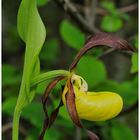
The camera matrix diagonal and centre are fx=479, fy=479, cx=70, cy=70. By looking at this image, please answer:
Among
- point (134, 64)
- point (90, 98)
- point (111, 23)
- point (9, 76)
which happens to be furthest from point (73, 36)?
point (90, 98)

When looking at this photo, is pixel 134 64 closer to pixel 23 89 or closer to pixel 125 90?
pixel 125 90

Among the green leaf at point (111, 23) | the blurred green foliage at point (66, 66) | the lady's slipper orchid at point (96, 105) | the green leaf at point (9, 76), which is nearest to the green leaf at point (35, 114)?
the blurred green foliage at point (66, 66)

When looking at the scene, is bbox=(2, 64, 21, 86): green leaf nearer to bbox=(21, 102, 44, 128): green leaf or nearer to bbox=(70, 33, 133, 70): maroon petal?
bbox=(21, 102, 44, 128): green leaf

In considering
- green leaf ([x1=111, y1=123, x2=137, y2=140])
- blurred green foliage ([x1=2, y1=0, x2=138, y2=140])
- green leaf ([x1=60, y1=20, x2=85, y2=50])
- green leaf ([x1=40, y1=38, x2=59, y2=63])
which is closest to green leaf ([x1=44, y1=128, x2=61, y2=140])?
blurred green foliage ([x1=2, y1=0, x2=138, y2=140])

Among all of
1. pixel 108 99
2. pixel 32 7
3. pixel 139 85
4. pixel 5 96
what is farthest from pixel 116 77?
pixel 32 7

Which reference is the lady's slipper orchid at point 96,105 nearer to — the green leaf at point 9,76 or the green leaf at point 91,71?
the green leaf at point 91,71

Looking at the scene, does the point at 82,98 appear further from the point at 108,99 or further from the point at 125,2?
the point at 125,2
